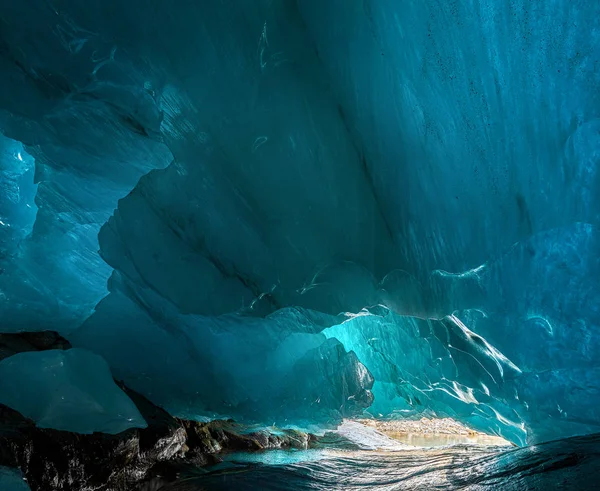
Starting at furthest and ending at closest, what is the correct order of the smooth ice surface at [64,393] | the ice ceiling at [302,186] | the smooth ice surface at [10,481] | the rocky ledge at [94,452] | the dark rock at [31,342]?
the dark rock at [31,342] < the rocky ledge at [94,452] < the smooth ice surface at [64,393] < the ice ceiling at [302,186] < the smooth ice surface at [10,481]

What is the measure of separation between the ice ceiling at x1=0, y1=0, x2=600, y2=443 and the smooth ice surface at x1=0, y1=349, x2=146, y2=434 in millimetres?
19

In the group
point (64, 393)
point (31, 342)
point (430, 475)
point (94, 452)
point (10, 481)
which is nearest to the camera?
point (10, 481)

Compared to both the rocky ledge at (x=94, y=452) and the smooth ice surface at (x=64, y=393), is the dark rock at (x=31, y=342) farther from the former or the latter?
the smooth ice surface at (x=64, y=393)

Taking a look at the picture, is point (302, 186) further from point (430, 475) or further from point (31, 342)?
point (31, 342)

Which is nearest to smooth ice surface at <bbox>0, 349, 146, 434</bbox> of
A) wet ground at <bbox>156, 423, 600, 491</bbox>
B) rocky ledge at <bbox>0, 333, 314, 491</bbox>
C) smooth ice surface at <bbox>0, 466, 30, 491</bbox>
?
rocky ledge at <bbox>0, 333, 314, 491</bbox>

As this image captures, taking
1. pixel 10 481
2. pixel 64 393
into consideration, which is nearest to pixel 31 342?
pixel 64 393

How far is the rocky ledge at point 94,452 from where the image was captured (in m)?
4.16

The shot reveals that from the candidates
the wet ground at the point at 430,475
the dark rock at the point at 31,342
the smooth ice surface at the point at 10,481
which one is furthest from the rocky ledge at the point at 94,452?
the wet ground at the point at 430,475

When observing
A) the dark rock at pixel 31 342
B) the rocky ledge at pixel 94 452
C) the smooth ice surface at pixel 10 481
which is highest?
the dark rock at pixel 31 342

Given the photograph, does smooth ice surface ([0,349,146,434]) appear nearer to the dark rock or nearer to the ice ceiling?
the ice ceiling

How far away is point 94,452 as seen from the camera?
5090mm

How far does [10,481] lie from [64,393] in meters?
0.93

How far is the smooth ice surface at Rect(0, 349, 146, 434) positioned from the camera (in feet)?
13.2

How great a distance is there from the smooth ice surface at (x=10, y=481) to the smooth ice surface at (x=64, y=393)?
66 centimetres
